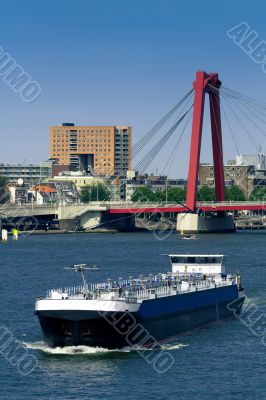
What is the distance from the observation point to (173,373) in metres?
34.5

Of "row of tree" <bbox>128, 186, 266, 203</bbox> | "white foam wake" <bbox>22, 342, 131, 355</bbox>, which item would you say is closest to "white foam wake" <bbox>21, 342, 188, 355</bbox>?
"white foam wake" <bbox>22, 342, 131, 355</bbox>

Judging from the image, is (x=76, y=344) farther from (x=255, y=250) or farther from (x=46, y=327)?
(x=255, y=250)

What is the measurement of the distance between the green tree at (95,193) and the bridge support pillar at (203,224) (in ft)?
163

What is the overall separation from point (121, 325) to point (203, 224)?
3096 inches

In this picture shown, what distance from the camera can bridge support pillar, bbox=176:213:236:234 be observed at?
4439 inches

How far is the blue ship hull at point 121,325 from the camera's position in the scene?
36.2 m

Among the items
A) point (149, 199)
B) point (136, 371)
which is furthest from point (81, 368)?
point (149, 199)

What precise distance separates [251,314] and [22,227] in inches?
3172

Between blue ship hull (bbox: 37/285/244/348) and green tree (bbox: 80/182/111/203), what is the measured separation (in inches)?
4992

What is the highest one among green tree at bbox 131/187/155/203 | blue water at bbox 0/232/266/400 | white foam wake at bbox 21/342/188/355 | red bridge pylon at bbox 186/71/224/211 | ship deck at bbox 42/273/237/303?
red bridge pylon at bbox 186/71/224/211

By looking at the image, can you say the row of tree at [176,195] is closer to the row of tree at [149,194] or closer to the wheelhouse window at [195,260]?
the row of tree at [149,194]

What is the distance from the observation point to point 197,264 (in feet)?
162

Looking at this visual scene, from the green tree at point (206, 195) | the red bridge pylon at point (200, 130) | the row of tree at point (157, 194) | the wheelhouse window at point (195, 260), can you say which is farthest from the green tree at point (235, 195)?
the wheelhouse window at point (195, 260)

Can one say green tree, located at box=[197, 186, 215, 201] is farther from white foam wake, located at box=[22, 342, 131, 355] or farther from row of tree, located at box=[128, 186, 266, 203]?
white foam wake, located at box=[22, 342, 131, 355]
